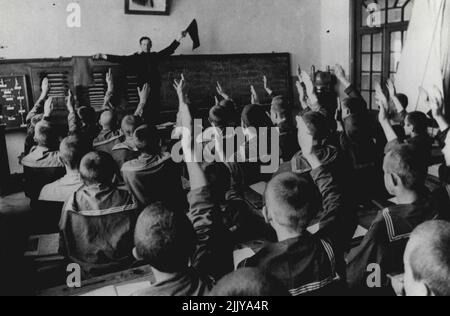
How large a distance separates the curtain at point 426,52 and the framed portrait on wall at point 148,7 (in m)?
3.31

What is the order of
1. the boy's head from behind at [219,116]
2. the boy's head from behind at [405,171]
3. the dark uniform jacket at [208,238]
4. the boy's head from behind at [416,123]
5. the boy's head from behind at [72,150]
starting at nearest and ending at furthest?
the dark uniform jacket at [208,238] → the boy's head from behind at [405,171] → the boy's head from behind at [72,150] → the boy's head from behind at [416,123] → the boy's head from behind at [219,116]

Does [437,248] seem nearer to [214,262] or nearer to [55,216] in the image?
[214,262]

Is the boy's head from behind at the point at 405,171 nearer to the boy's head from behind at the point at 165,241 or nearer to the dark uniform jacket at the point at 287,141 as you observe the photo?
the boy's head from behind at the point at 165,241

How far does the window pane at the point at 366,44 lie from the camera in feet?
21.1

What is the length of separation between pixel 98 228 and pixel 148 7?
4634mm

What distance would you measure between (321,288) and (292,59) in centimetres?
599

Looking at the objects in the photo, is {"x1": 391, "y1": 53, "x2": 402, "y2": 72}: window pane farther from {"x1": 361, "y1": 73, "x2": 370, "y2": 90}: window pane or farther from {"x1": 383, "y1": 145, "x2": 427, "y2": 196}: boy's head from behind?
{"x1": 383, "y1": 145, "x2": 427, "y2": 196}: boy's head from behind

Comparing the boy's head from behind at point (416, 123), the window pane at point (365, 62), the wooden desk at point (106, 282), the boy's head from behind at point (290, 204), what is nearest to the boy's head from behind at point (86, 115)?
the wooden desk at point (106, 282)

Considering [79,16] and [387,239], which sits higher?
[79,16]

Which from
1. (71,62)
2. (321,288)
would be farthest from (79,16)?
(321,288)

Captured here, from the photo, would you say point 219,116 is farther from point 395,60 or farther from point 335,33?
point 335,33

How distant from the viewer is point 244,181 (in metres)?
3.02

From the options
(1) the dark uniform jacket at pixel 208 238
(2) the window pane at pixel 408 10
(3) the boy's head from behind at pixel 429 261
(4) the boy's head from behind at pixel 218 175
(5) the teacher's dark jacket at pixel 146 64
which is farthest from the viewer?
(5) the teacher's dark jacket at pixel 146 64
